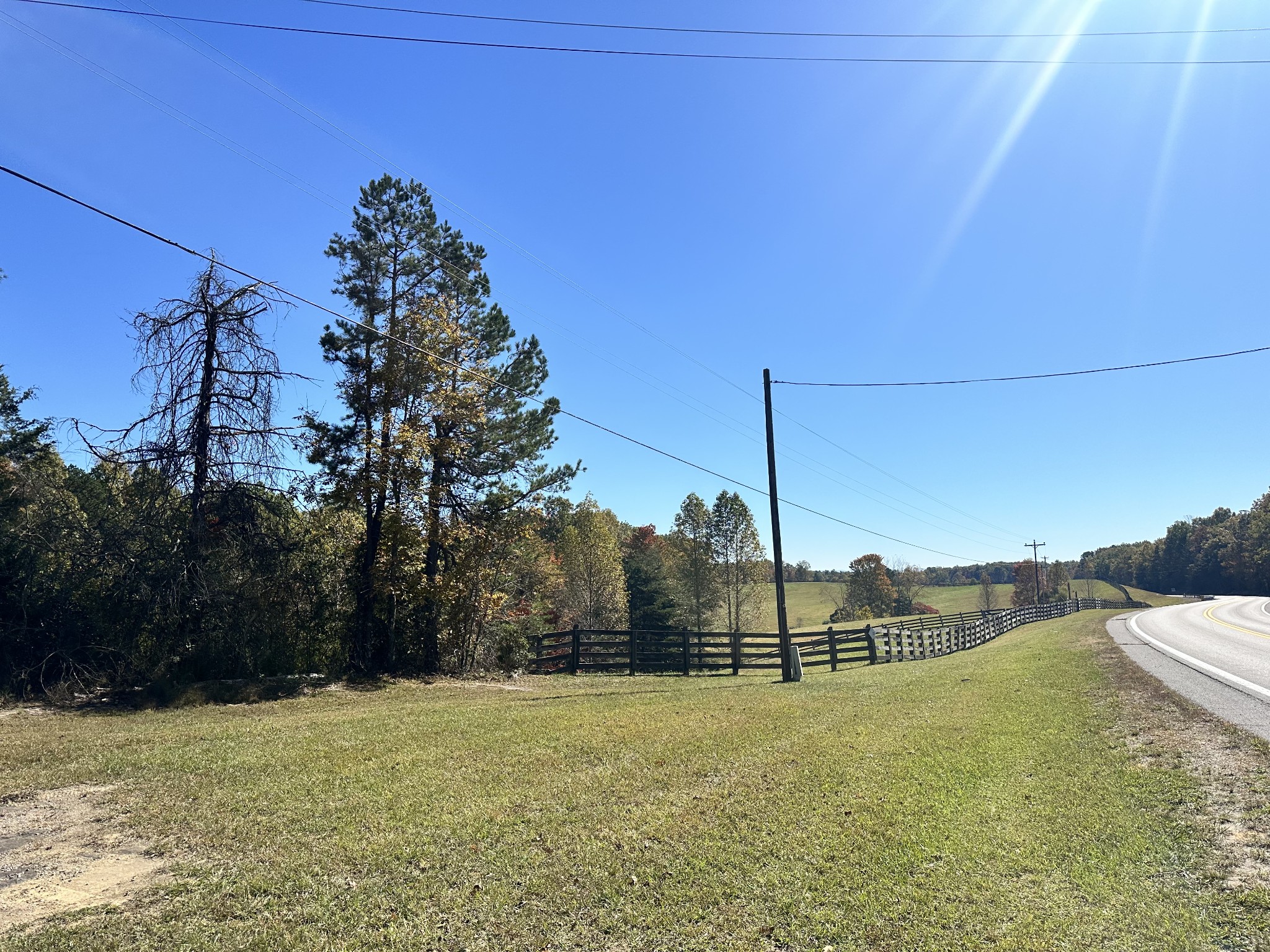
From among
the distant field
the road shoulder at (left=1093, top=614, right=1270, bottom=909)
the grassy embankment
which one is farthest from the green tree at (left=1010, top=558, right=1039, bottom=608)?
the road shoulder at (left=1093, top=614, right=1270, bottom=909)

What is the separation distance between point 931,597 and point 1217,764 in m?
129

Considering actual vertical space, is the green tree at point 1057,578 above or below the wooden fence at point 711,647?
above

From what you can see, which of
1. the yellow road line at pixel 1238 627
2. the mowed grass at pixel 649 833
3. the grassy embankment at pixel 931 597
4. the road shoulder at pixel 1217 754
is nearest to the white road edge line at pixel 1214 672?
the road shoulder at pixel 1217 754

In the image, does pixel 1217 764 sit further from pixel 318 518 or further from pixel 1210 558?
pixel 1210 558

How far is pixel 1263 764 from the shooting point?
19.2 feet

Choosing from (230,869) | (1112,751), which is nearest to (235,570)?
(230,869)

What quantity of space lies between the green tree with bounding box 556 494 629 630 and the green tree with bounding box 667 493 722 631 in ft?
24.1

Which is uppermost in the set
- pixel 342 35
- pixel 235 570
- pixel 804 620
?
pixel 342 35

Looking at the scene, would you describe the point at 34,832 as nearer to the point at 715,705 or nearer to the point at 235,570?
the point at 715,705

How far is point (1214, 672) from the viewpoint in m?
11.4

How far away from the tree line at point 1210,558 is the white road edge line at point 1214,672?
4041 inches

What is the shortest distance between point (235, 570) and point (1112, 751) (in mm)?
15430

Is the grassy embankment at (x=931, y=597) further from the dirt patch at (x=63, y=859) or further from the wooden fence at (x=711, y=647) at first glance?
the dirt patch at (x=63, y=859)

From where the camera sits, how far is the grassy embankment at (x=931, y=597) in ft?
314
